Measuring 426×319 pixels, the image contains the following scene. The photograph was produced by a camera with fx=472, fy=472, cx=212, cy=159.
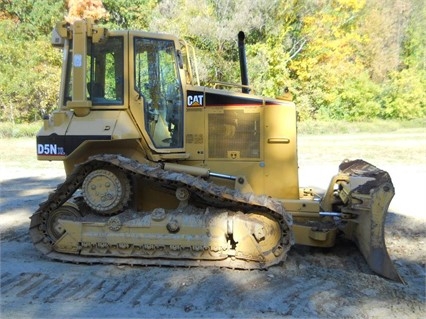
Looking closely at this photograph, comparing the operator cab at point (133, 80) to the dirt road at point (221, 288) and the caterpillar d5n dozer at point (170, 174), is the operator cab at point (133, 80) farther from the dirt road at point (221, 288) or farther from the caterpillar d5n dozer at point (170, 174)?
the dirt road at point (221, 288)

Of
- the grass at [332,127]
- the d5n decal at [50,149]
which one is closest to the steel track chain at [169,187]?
the d5n decal at [50,149]

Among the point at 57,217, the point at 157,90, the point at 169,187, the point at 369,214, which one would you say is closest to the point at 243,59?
the point at 157,90

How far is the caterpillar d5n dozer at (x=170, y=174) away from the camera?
17.5 feet

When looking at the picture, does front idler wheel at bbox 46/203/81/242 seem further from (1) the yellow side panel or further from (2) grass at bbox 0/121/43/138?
(2) grass at bbox 0/121/43/138

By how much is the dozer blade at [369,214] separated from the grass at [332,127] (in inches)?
743

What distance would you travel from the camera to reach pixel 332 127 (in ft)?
84.2

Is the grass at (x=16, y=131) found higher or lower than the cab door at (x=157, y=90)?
higher

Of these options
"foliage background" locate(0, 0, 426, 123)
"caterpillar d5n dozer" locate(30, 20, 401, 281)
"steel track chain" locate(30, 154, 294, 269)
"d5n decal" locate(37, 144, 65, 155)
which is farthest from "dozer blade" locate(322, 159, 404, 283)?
"foliage background" locate(0, 0, 426, 123)

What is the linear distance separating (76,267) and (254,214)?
2.12 m

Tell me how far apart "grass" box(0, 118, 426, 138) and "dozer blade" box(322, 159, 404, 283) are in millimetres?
18876

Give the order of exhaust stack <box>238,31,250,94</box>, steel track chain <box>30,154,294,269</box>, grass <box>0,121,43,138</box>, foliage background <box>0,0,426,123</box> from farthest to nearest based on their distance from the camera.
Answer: foliage background <box>0,0,426,123</box>, grass <box>0,121,43,138</box>, exhaust stack <box>238,31,250,94</box>, steel track chain <box>30,154,294,269</box>

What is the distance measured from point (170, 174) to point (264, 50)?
21665 millimetres

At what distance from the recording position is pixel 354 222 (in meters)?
5.59

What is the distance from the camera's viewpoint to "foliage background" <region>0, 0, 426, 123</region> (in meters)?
25.0
